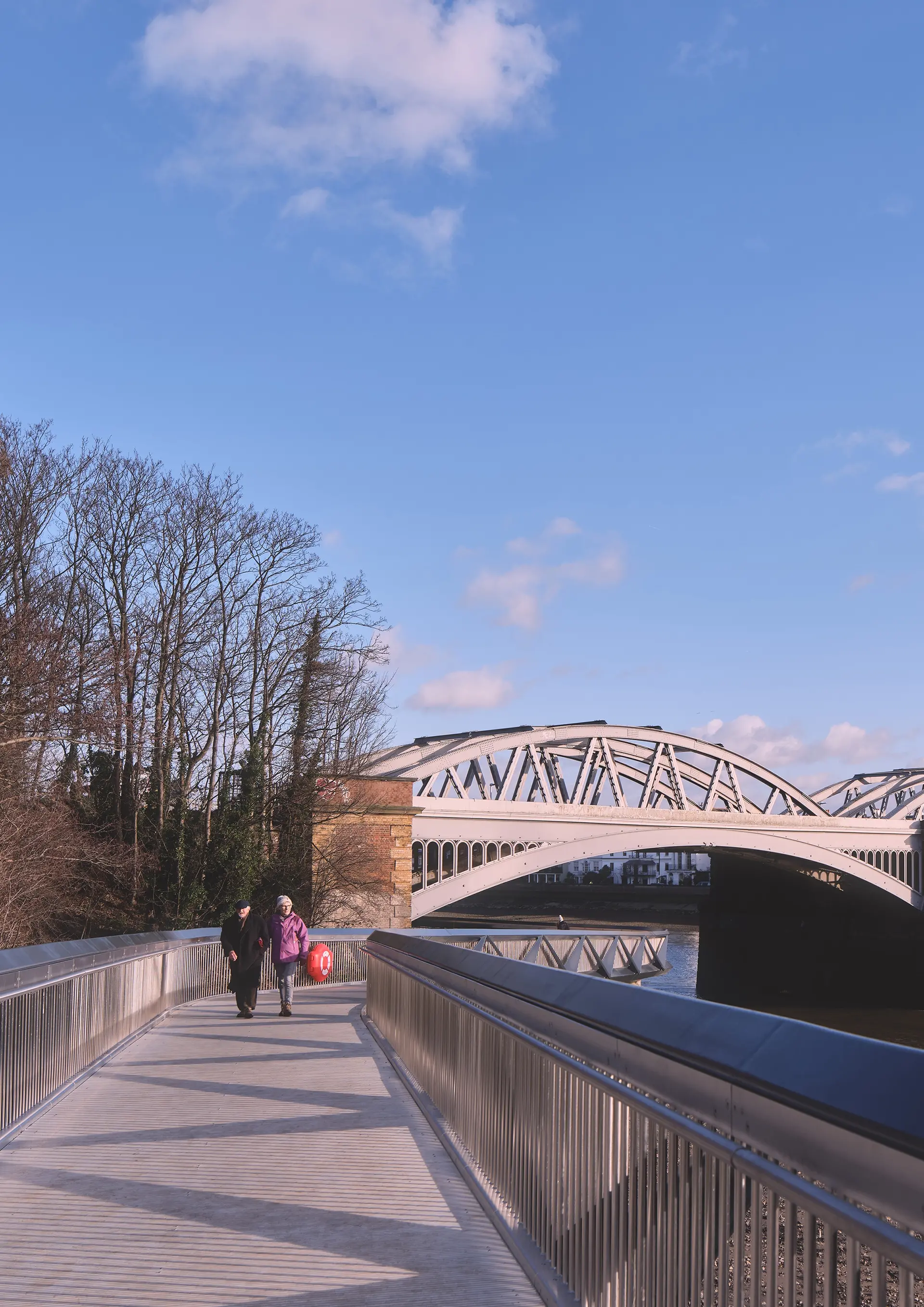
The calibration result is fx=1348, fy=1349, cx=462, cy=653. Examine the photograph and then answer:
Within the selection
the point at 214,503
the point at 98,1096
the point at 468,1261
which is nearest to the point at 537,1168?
the point at 468,1261

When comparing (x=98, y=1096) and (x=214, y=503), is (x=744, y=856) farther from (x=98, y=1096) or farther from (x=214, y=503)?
(x=98, y=1096)

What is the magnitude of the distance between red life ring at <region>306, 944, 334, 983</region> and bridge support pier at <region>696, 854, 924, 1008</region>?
36323mm

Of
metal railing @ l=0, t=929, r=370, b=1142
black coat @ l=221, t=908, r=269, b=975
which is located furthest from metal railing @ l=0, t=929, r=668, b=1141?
black coat @ l=221, t=908, r=269, b=975

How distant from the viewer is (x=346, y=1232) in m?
5.17

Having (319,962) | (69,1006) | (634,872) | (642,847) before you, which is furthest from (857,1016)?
(634,872)

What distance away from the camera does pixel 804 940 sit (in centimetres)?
7119

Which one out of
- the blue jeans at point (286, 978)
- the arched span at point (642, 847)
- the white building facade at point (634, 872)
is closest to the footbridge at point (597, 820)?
the arched span at point (642, 847)

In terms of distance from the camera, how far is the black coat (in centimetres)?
1475

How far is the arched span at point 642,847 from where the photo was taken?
4200cm

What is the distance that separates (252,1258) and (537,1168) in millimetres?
1067

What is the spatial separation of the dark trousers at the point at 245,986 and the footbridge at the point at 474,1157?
396 cm

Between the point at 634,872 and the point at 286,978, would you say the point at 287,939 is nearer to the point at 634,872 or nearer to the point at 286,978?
the point at 286,978

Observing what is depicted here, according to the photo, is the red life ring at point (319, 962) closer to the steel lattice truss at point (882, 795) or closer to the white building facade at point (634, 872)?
the steel lattice truss at point (882, 795)

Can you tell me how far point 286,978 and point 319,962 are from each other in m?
4.11
